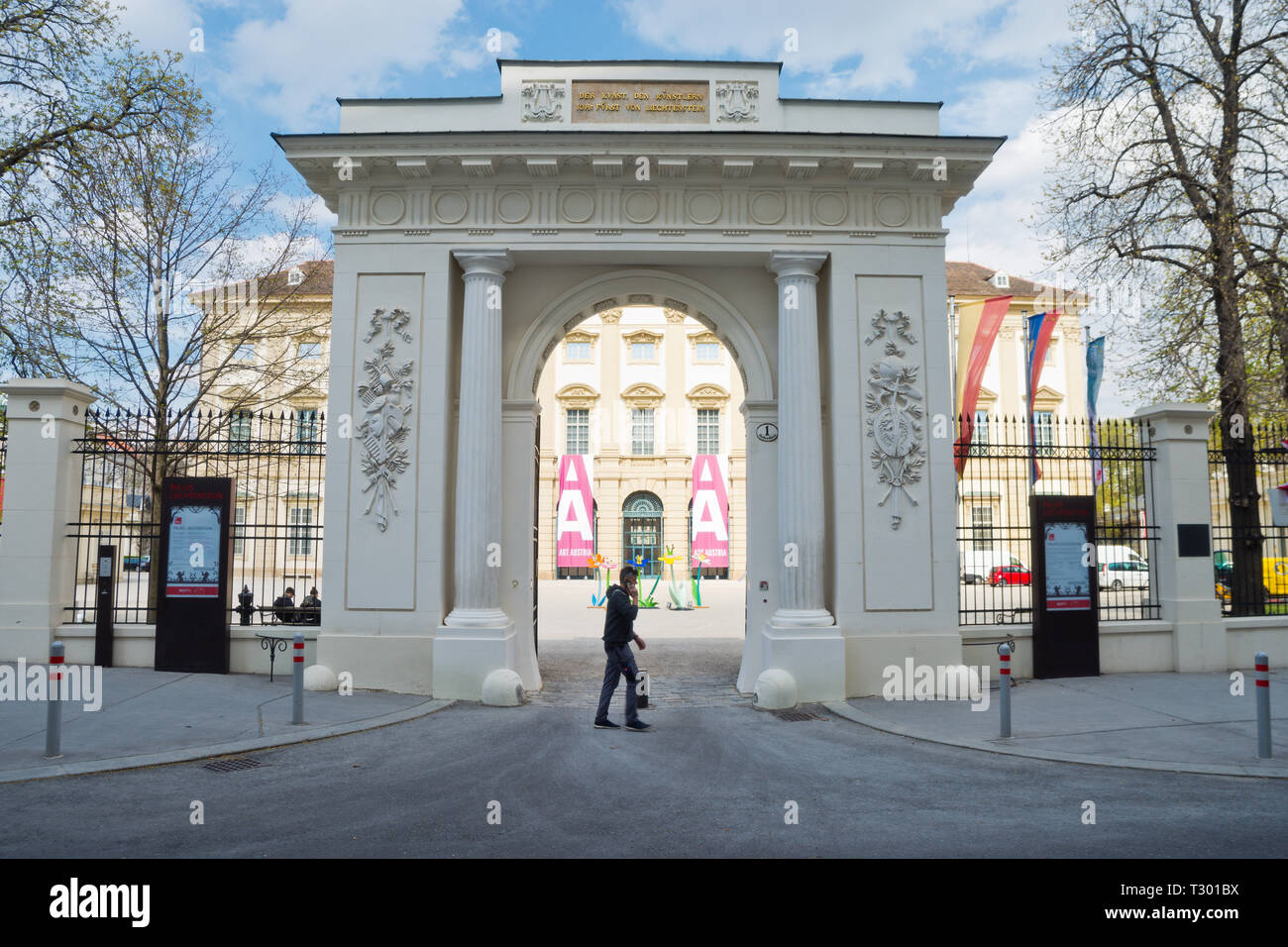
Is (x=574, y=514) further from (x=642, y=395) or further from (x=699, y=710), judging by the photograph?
(x=699, y=710)

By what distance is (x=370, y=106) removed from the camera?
457 inches

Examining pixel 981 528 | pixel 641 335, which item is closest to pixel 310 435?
pixel 981 528

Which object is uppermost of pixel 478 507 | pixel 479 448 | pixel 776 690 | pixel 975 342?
pixel 975 342

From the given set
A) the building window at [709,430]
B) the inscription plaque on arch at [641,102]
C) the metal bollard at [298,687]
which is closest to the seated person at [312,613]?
the metal bollard at [298,687]

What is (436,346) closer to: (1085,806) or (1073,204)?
(1085,806)

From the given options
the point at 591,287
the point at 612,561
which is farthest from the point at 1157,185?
the point at 612,561

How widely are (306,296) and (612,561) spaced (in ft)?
84.7

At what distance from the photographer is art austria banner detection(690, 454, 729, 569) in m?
36.7

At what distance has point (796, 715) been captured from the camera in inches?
Result: 388

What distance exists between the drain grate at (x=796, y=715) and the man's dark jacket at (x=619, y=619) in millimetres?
2240

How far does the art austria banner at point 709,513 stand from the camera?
120 feet

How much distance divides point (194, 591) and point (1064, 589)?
41.5 feet

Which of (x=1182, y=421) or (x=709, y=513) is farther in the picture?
(x=709, y=513)

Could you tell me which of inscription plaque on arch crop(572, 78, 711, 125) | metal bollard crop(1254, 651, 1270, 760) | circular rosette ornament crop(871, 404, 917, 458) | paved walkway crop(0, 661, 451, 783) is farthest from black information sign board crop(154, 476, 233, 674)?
metal bollard crop(1254, 651, 1270, 760)
